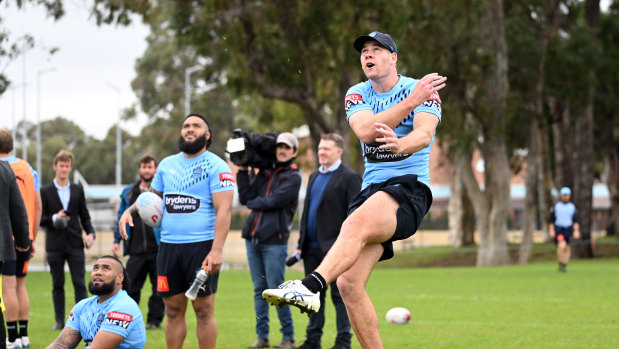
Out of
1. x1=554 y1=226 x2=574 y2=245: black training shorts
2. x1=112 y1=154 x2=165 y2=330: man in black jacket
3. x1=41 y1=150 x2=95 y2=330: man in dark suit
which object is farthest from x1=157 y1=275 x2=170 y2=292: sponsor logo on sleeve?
x1=554 y1=226 x2=574 y2=245: black training shorts

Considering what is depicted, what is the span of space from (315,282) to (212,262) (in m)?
2.30

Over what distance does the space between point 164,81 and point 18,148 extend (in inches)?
1199

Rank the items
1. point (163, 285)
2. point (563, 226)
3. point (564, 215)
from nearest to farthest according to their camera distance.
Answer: point (163, 285) < point (563, 226) < point (564, 215)

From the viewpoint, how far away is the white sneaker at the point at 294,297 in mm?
5414

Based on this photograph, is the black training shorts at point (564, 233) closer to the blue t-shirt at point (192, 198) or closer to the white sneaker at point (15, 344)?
the white sneaker at point (15, 344)

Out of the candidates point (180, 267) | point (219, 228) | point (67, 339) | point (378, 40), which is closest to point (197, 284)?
point (180, 267)

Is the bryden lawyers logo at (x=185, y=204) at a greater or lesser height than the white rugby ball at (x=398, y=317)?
greater

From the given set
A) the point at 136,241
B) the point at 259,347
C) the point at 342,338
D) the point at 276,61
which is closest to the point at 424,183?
the point at 342,338

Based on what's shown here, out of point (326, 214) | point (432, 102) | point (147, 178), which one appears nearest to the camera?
point (432, 102)

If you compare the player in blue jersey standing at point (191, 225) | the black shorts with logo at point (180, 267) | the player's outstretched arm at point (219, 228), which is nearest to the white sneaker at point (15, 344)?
the player in blue jersey standing at point (191, 225)

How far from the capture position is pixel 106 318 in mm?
7258

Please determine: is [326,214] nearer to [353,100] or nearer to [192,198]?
[192,198]

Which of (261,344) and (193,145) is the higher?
(193,145)

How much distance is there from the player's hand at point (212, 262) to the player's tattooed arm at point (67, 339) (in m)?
1.20
